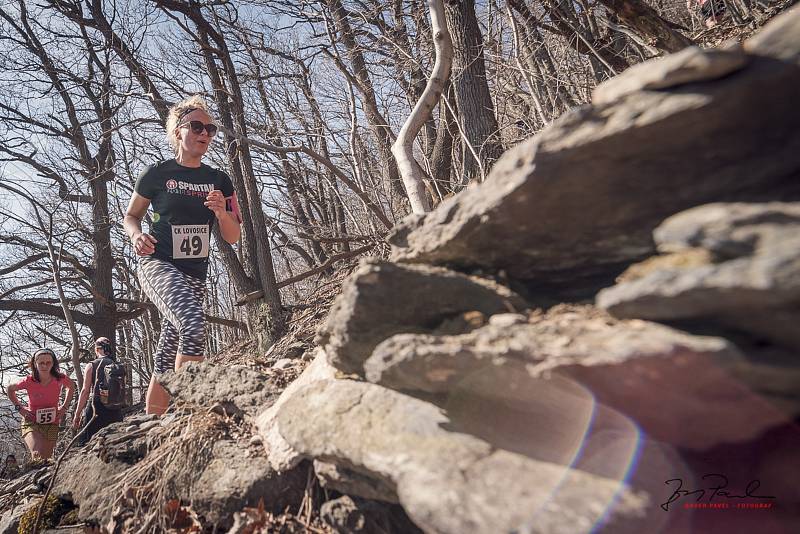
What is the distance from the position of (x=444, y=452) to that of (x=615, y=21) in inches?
162

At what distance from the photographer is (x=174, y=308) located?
3266mm

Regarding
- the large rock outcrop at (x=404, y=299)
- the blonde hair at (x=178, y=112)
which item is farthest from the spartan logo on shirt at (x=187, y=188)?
the large rock outcrop at (x=404, y=299)

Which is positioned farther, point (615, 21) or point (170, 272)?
point (615, 21)

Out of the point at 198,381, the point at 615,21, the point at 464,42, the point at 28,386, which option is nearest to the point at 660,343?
the point at 198,381

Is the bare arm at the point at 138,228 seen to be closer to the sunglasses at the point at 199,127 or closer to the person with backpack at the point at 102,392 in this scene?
the sunglasses at the point at 199,127

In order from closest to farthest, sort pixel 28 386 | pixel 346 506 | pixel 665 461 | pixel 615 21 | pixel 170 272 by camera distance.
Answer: pixel 665 461, pixel 346 506, pixel 170 272, pixel 615 21, pixel 28 386

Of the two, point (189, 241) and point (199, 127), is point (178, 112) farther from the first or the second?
point (189, 241)

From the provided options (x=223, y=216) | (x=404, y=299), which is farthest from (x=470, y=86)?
(x=404, y=299)

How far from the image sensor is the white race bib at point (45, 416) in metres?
6.13

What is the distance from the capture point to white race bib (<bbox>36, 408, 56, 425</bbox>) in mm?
6131

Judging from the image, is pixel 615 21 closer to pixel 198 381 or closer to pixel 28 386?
pixel 198 381

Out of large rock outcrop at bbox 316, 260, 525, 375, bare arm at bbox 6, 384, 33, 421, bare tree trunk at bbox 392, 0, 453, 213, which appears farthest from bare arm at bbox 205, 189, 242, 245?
bare arm at bbox 6, 384, 33, 421

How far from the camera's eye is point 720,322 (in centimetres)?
116

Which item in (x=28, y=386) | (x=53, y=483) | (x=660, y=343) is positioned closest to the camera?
(x=660, y=343)
